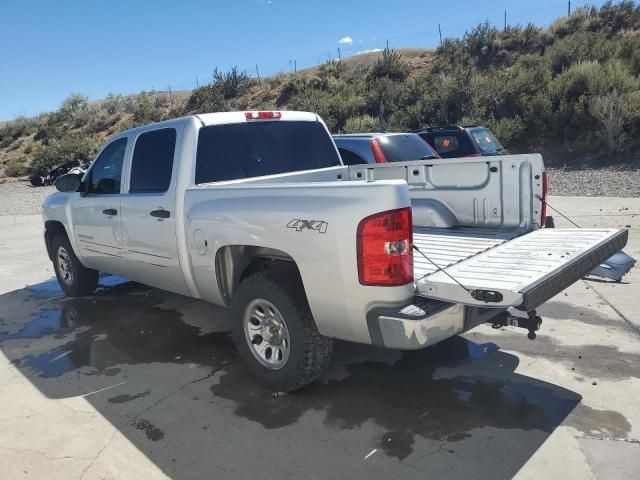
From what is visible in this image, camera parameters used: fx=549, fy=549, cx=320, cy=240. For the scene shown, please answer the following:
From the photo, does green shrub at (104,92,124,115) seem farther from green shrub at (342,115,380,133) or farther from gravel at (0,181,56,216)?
green shrub at (342,115,380,133)

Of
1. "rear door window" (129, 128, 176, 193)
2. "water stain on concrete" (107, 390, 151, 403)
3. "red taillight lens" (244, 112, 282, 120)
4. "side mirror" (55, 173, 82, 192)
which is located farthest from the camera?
"side mirror" (55, 173, 82, 192)

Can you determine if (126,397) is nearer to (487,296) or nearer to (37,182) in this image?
(487,296)

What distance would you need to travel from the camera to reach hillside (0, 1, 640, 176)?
58.5 feet

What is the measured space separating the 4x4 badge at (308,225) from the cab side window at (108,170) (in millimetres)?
2665

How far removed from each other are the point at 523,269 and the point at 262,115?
8.88 ft

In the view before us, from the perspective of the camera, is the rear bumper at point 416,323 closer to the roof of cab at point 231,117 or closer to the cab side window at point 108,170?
the roof of cab at point 231,117

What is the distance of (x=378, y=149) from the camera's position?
7.60m

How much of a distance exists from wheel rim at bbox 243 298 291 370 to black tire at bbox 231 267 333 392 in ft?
0.16

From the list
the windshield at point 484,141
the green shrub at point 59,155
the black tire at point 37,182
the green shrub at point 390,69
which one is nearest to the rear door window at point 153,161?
the windshield at point 484,141

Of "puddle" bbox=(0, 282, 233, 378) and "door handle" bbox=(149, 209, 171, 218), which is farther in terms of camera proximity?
"puddle" bbox=(0, 282, 233, 378)

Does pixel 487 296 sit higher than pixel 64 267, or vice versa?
pixel 487 296

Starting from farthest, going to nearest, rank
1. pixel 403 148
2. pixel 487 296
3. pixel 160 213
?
pixel 403 148, pixel 160 213, pixel 487 296

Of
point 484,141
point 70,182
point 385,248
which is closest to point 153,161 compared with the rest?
point 70,182

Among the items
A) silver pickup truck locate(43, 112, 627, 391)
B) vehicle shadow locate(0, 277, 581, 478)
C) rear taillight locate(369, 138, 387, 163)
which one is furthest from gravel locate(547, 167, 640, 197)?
vehicle shadow locate(0, 277, 581, 478)
